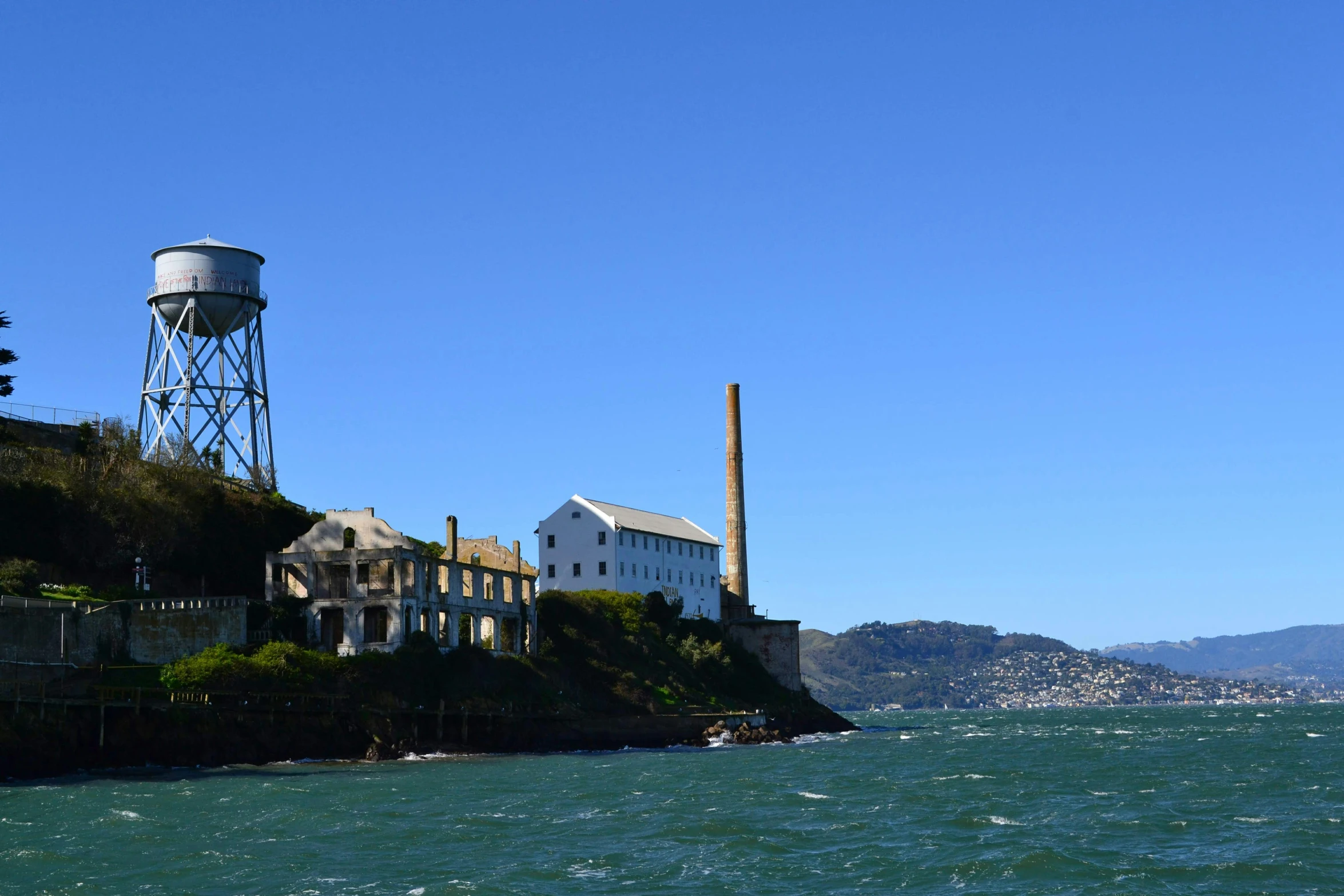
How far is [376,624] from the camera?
245 ft

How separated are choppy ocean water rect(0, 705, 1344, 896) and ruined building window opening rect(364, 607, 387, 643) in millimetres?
11822

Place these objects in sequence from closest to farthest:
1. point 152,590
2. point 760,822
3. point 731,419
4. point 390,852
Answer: point 390,852, point 760,822, point 152,590, point 731,419

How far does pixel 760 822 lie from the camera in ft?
135

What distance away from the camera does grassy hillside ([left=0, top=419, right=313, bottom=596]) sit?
71.6m

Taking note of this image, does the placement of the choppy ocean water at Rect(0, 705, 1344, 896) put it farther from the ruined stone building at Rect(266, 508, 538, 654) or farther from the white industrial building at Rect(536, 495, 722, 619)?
the white industrial building at Rect(536, 495, 722, 619)

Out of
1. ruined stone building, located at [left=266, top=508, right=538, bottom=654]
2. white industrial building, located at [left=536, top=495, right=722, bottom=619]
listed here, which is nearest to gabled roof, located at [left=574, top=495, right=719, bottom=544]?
white industrial building, located at [left=536, top=495, right=722, bottom=619]

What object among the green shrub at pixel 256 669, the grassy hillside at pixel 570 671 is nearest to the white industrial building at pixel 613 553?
the grassy hillside at pixel 570 671

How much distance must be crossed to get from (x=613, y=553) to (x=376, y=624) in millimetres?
31156

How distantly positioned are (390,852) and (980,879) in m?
13.6

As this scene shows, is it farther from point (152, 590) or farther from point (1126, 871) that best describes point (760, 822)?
point (152, 590)

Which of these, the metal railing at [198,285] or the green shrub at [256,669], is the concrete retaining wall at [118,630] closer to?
the green shrub at [256,669]

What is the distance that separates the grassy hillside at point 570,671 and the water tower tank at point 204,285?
941 inches

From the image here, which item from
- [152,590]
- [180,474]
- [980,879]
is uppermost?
[180,474]

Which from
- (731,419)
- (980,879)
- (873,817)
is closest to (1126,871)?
(980,879)
